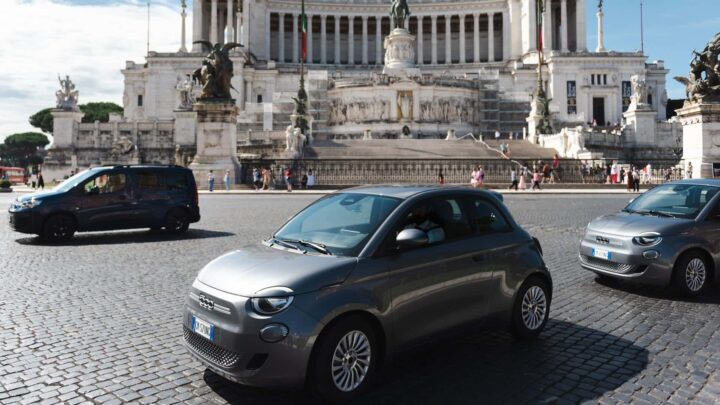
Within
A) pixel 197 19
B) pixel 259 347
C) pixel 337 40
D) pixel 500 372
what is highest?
pixel 197 19

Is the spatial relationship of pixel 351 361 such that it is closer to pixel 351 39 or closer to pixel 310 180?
pixel 310 180

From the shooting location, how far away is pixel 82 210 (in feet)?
39.2

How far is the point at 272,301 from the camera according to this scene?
3752 mm

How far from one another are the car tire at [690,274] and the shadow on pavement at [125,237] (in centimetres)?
916

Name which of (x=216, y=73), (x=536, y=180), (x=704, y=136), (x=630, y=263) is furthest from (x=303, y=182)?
(x=630, y=263)

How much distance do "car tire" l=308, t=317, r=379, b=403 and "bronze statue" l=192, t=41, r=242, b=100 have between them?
24.9 meters

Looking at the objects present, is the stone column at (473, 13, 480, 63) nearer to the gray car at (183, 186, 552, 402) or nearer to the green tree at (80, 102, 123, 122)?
the green tree at (80, 102, 123, 122)

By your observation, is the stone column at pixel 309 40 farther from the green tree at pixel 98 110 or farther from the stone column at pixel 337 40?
the green tree at pixel 98 110

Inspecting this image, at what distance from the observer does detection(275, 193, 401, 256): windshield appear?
A: 444 centimetres

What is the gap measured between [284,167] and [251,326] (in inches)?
1119

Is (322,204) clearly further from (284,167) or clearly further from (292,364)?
(284,167)

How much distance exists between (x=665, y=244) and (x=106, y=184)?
11.3 m

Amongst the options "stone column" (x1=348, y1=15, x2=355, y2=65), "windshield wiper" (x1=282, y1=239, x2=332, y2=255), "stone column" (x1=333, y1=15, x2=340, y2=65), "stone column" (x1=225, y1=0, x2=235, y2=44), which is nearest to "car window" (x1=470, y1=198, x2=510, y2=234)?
"windshield wiper" (x1=282, y1=239, x2=332, y2=255)

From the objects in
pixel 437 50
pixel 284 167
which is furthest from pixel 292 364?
pixel 437 50
